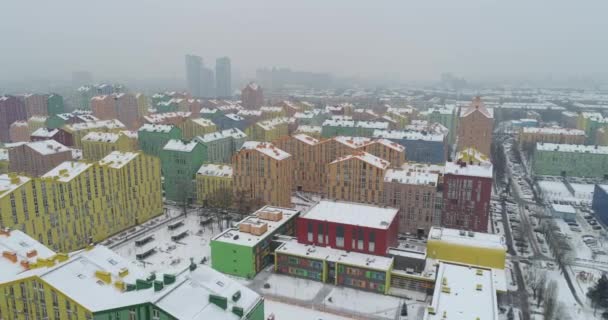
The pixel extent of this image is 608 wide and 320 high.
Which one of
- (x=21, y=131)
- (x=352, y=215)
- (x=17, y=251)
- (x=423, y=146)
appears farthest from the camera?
(x=21, y=131)

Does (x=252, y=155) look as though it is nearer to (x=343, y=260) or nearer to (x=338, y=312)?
(x=343, y=260)

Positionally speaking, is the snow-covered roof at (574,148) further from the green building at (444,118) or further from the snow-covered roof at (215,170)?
the snow-covered roof at (215,170)

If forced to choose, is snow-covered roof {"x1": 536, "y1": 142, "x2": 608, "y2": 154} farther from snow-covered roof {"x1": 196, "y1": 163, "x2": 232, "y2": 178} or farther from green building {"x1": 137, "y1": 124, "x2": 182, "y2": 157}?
green building {"x1": 137, "y1": 124, "x2": 182, "y2": 157}

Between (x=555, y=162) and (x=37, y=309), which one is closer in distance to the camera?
(x=37, y=309)

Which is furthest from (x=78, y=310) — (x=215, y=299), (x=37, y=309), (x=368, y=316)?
(x=368, y=316)

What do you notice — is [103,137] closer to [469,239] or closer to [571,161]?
[469,239]

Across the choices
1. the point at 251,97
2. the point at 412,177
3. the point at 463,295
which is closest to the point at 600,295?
the point at 463,295

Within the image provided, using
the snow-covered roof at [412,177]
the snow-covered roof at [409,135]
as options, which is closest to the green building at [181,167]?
the snow-covered roof at [412,177]

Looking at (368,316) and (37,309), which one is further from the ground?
(37,309)
